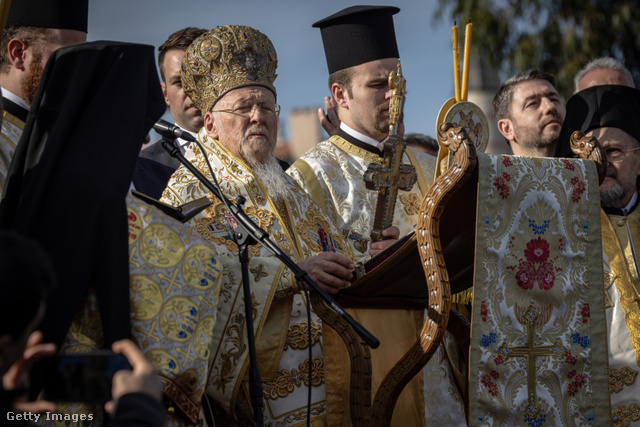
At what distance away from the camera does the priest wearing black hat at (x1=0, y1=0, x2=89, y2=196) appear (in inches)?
151

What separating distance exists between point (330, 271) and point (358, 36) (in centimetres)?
233

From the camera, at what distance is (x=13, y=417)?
245 cm

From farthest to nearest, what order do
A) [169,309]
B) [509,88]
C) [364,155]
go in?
[509,88] → [364,155] → [169,309]

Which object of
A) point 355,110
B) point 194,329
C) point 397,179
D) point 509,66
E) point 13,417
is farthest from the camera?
point 509,66

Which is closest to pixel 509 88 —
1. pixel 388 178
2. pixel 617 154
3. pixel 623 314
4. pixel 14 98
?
pixel 617 154

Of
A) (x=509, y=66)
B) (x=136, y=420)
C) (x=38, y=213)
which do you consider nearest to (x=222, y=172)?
(x=38, y=213)

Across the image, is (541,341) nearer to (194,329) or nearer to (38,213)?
(194,329)

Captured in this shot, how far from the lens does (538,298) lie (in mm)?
3965

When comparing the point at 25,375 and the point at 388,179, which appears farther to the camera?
the point at 388,179

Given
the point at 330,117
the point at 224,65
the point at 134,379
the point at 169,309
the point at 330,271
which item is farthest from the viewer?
the point at 330,117

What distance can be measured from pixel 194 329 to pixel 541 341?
1590 mm

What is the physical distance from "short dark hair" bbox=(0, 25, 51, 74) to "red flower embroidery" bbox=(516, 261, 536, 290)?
2412 mm

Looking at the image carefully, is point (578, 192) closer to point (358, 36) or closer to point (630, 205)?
point (630, 205)

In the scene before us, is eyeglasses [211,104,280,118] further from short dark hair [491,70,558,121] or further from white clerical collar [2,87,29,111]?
short dark hair [491,70,558,121]
